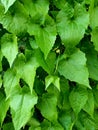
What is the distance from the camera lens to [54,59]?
1278 mm

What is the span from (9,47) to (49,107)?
0.29 m

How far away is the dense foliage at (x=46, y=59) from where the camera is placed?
123 centimetres

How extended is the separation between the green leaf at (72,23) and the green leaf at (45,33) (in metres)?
0.03

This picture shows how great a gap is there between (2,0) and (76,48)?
1.11 feet

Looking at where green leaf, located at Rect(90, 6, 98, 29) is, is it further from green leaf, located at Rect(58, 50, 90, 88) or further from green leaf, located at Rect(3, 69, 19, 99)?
green leaf, located at Rect(3, 69, 19, 99)

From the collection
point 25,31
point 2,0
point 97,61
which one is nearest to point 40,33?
point 25,31

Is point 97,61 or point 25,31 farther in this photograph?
point 97,61

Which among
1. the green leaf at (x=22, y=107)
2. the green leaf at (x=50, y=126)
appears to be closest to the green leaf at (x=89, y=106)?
the green leaf at (x=50, y=126)

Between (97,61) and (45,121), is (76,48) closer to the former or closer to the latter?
(97,61)

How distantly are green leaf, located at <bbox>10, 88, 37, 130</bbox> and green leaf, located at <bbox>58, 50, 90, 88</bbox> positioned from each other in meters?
0.15

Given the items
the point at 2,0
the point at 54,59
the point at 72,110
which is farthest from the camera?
the point at 72,110

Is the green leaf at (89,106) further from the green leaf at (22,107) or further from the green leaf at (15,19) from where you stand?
the green leaf at (15,19)

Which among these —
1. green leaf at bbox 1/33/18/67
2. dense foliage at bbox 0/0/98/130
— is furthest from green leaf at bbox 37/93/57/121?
green leaf at bbox 1/33/18/67

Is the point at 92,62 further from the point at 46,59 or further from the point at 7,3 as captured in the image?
the point at 7,3
